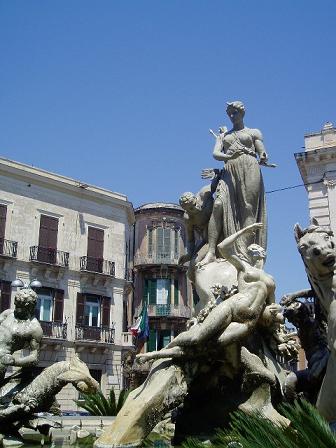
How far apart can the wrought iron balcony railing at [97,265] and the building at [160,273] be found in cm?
821

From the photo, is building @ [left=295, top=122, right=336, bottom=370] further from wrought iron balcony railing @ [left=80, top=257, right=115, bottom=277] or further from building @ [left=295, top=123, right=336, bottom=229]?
wrought iron balcony railing @ [left=80, top=257, right=115, bottom=277]

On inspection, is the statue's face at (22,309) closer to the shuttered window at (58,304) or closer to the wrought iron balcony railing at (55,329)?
the wrought iron balcony railing at (55,329)

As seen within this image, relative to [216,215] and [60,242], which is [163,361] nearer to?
[216,215]

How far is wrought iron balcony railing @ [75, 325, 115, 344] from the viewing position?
113 ft

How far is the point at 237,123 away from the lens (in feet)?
28.2

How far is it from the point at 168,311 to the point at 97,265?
987cm

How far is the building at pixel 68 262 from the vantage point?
33.6 metres

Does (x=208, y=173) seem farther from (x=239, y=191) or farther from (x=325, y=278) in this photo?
(x=325, y=278)

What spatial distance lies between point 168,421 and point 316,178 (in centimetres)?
2796

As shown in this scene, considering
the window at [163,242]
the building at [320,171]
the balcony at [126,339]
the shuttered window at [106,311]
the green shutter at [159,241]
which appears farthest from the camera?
the green shutter at [159,241]

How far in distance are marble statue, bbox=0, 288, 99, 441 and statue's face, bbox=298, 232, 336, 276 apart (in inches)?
117

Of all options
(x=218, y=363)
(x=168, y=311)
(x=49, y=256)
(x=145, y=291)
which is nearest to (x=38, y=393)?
(x=218, y=363)

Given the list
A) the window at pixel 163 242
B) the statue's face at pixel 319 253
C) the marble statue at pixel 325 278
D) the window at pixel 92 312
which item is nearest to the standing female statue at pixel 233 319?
the marble statue at pixel 325 278

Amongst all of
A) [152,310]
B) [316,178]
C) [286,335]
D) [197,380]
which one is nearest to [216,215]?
[286,335]
